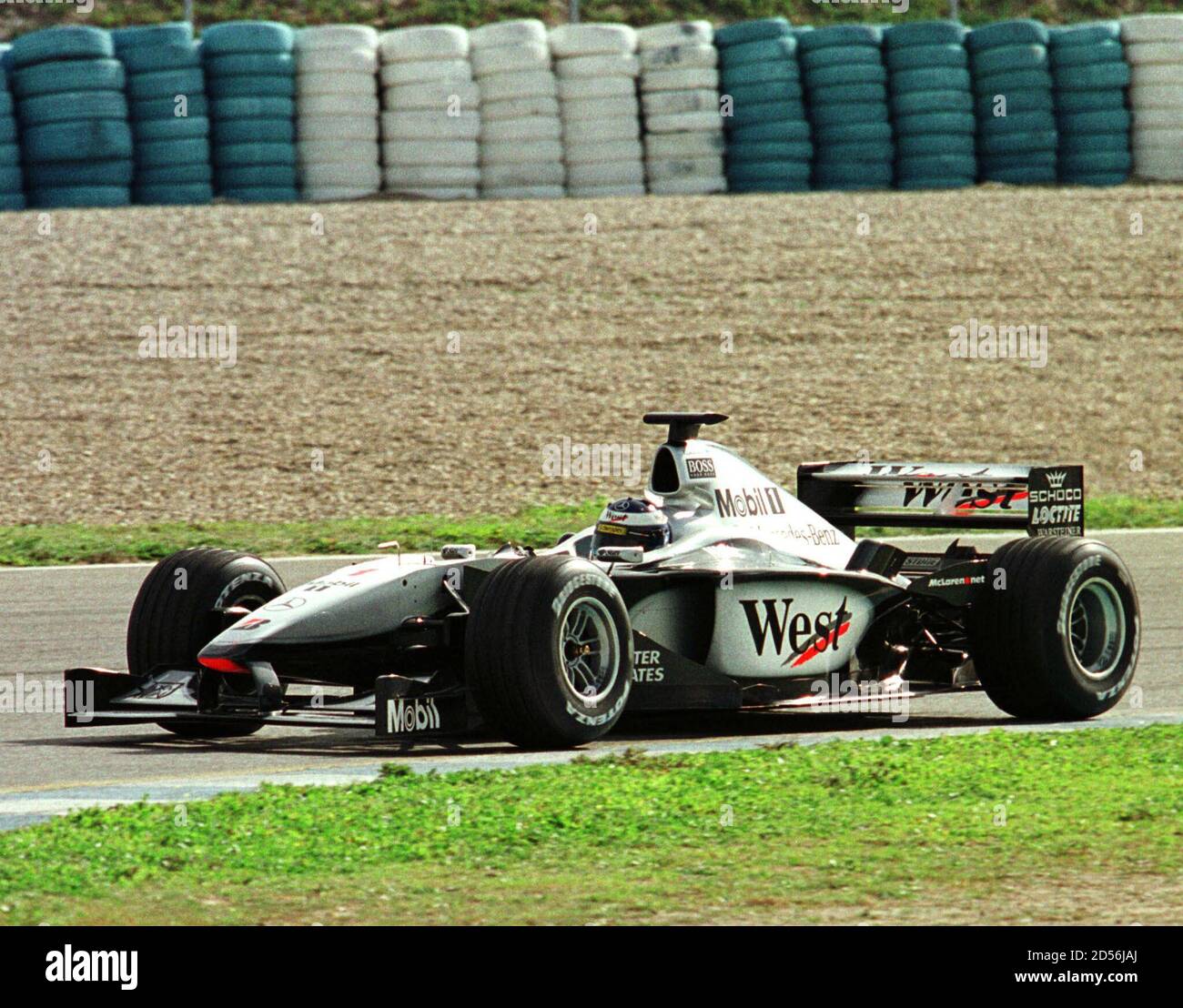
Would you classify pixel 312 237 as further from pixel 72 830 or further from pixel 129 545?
pixel 72 830

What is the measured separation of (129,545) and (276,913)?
10.3 m

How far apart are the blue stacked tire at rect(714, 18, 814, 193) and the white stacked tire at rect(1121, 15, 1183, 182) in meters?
4.16

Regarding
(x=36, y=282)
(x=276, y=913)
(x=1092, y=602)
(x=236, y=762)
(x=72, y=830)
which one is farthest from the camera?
(x=36, y=282)

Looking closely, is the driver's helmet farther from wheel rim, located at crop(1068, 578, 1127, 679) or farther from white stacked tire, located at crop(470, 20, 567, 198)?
white stacked tire, located at crop(470, 20, 567, 198)

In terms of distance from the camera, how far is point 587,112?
25078mm

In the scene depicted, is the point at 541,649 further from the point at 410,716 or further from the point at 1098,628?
the point at 1098,628

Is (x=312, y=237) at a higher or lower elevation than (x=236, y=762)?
higher

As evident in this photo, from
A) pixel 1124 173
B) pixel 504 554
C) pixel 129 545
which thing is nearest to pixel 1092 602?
pixel 504 554

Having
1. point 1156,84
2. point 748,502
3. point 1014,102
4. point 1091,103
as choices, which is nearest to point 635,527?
point 748,502

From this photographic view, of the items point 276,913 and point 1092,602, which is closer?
point 276,913

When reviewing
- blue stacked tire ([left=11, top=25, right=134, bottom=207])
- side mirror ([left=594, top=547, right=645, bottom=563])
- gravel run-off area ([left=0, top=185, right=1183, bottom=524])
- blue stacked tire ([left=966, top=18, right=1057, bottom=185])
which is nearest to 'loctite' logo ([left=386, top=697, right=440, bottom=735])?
side mirror ([left=594, top=547, right=645, bottom=563])

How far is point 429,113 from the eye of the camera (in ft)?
80.4

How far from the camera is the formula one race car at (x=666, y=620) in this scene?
8.76 meters

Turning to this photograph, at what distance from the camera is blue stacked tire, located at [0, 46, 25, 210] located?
23.0 m
